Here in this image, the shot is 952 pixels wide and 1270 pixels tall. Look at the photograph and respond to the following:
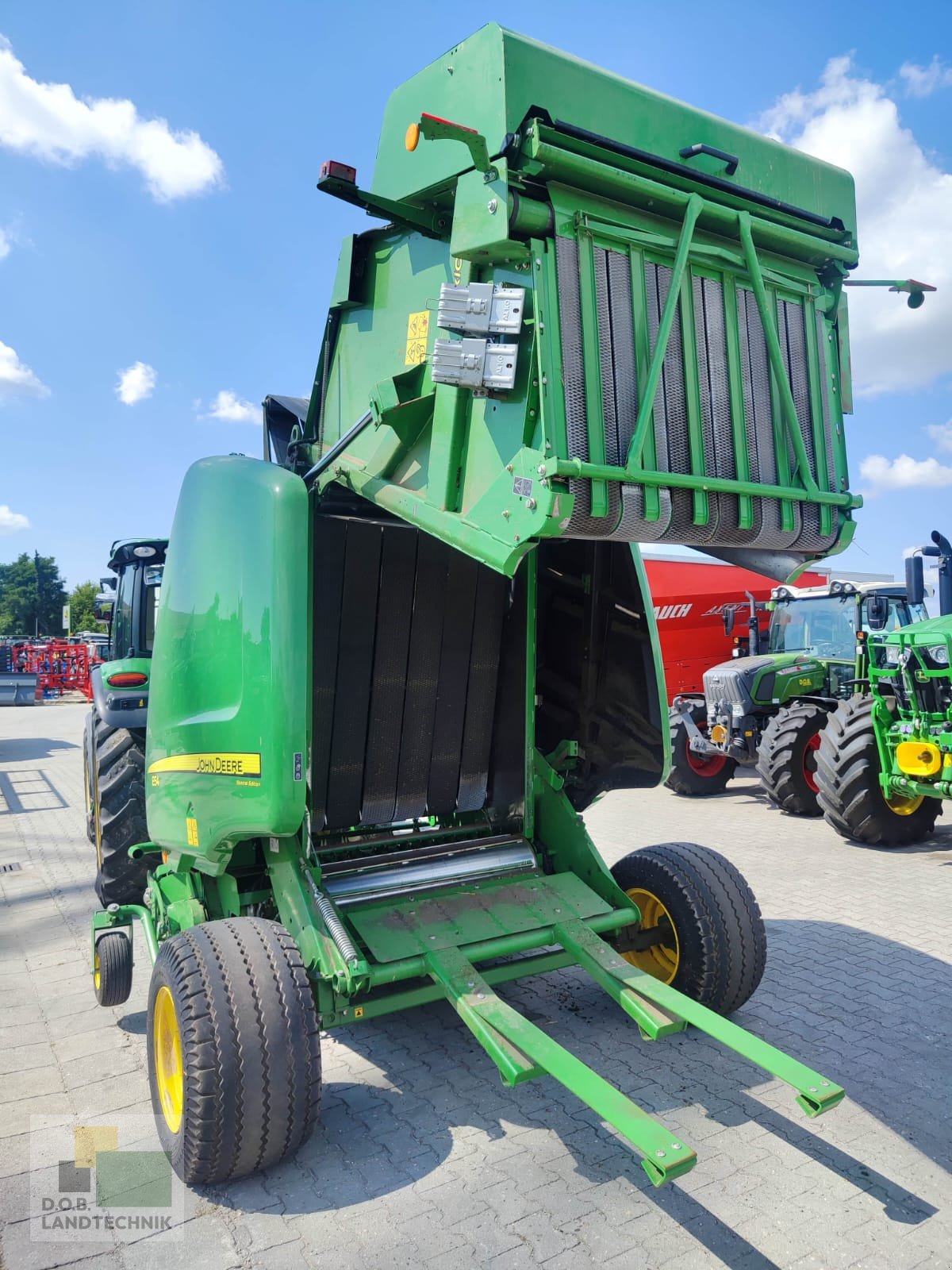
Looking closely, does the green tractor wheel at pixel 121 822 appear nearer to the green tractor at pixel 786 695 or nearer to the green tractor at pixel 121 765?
the green tractor at pixel 121 765

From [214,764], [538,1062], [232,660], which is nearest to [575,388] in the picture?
[232,660]

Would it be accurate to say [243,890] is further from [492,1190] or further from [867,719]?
[867,719]

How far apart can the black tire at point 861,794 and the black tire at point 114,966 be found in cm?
610

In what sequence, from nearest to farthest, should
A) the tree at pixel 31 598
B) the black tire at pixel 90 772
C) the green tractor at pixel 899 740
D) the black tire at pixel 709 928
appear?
1. the black tire at pixel 709 928
2. the black tire at pixel 90 772
3. the green tractor at pixel 899 740
4. the tree at pixel 31 598

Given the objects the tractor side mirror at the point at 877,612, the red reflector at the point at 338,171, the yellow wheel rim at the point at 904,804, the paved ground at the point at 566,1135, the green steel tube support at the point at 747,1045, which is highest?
the red reflector at the point at 338,171

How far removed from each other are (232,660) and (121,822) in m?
2.46

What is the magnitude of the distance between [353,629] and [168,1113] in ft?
6.71

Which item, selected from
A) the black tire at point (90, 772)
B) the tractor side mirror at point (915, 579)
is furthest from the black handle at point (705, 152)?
the tractor side mirror at point (915, 579)

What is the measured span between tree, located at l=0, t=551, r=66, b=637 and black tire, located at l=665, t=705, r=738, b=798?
2254 inches

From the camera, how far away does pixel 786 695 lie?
9.99 meters

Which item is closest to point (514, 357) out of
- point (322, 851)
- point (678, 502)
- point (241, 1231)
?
point (678, 502)

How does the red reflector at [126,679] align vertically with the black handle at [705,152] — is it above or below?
below

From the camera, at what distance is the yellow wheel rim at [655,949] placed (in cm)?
411

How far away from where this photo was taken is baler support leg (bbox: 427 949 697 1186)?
2.47 metres
